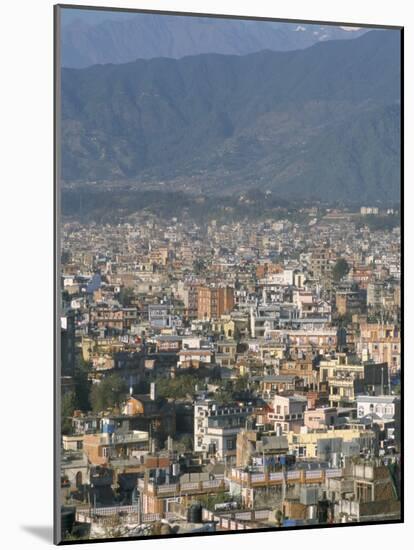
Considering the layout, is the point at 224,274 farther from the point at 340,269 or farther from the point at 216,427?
the point at 216,427

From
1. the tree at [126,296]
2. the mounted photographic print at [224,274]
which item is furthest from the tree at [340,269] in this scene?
the tree at [126,296]

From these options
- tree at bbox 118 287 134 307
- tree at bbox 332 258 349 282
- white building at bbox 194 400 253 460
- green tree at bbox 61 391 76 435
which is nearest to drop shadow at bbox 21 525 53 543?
green tree at bbox 61 391 76 435

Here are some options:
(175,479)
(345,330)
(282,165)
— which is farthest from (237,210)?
(175,479)

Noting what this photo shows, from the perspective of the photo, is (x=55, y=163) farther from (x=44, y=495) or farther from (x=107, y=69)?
(x=44, y=495)

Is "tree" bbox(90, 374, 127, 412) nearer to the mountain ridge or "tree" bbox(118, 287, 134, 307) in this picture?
"tree" bbox(118, 287, 134, 307)

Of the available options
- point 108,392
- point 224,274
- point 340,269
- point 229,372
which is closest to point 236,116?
point 224,274

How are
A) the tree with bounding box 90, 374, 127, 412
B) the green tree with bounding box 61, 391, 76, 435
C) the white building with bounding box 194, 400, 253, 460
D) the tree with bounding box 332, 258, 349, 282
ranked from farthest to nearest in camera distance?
the tree with bounding box 332, 258, 349, 282, the white building with bounding box 194, 400, 253, 460, the tree with bounding box 90, 374, 127, 412, the green tree with bounding box 61, 391, 76, 435
